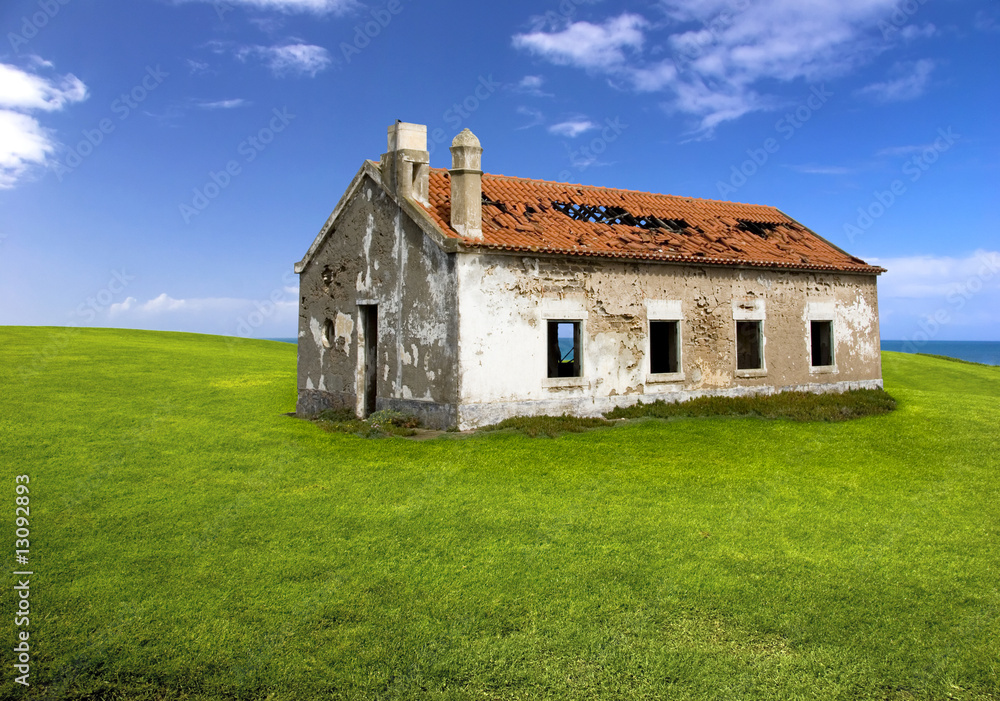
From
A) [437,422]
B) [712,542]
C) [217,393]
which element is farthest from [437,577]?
[217,393]

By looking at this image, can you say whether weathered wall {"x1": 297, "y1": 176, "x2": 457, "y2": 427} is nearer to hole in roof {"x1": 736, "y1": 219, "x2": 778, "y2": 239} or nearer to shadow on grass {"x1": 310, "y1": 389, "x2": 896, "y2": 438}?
shadow on grass {"x1": 310, "y1": 389, "x2": 896, "y2": 438}

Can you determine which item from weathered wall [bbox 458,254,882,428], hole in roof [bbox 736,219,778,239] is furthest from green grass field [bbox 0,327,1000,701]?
hole in roof [bbox 736,219,778,239]

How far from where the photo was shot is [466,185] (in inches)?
521

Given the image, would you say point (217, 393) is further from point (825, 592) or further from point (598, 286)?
point (825, 592)

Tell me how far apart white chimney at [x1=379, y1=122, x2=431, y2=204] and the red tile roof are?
0.55m

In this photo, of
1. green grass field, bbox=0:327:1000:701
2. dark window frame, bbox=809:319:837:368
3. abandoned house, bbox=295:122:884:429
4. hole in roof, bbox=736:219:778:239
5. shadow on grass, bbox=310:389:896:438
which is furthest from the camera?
hole in roof, bbox=736:219:778:239

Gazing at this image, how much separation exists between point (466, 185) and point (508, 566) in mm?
9125

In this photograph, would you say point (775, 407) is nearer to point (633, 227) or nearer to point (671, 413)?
point (671, 413)

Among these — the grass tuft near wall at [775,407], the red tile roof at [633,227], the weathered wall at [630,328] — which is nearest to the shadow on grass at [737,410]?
the grass tuft near wall at [775,407]

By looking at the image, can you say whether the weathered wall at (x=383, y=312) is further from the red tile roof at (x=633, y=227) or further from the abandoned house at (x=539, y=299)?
the red tile roof at (x=633, y=227)

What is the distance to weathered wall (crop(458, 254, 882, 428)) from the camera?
1296cm

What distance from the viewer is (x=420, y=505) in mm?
7906

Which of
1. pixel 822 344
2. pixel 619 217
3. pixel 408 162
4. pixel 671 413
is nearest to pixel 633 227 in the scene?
pixel 619 217

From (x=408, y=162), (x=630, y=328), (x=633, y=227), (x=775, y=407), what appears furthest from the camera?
(x=633, y=227)
